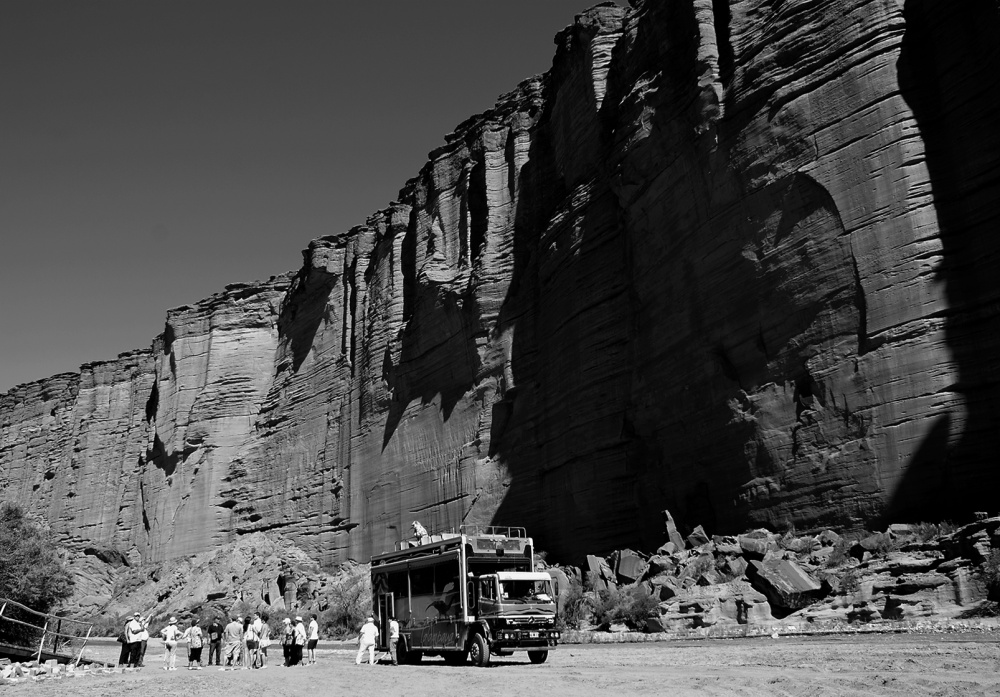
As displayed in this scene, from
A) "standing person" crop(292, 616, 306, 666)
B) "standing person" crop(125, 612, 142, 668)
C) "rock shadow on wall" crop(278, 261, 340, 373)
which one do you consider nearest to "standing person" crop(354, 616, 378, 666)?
"standing person" crop(292, 616, 306, 666)

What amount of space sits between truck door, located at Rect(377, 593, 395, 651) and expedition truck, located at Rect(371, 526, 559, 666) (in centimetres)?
71

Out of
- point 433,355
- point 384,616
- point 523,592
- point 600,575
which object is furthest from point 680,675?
point 433,355

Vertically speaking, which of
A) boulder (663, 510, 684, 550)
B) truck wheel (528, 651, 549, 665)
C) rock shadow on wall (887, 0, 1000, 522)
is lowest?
truck wheel (528, 651, 549, 665)

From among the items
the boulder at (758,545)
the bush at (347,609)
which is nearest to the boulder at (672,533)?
the boulder at (758,545)

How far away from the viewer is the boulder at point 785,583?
2361 centimetres

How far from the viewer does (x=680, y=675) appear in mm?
15680

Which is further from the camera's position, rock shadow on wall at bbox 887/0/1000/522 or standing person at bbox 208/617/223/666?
standing person at bbox 208/617/223/666

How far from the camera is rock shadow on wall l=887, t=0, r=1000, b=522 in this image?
78.5ft

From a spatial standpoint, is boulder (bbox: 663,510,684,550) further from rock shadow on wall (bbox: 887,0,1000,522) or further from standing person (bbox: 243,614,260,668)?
standing person (bbox: 243,614,260,668)

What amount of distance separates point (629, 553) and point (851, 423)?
8711mm

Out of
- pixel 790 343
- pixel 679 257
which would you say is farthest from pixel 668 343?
pixel 790 343

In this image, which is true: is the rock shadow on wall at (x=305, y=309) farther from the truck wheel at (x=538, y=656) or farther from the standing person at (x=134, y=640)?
the truck wheel at (x=538, y=656)

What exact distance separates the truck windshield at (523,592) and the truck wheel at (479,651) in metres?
0.99

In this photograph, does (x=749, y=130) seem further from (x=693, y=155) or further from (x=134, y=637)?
(x=134, y=637)
